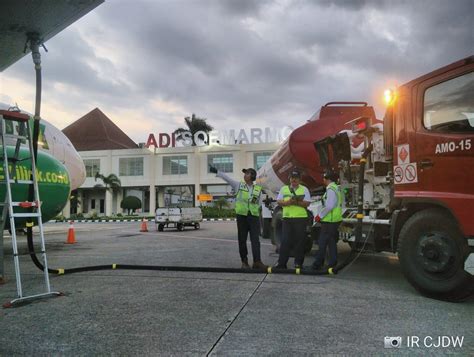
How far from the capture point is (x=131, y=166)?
53750mm

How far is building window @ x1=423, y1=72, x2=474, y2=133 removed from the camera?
4.67 metres

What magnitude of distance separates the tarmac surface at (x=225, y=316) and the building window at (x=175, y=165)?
45939 millimetres

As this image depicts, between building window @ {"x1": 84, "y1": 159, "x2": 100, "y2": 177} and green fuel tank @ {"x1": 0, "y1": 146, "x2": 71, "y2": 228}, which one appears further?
building window @ {"x1": 84, "y1": 159, "x2": 100, "y2": 177}

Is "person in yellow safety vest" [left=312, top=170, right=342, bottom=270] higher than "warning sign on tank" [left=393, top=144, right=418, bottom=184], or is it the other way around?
"warning sign on tank" [left=393, top=144, right=418, bottom=184]

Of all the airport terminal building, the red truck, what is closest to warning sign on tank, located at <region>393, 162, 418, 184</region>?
the red truck

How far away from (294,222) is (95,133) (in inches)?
2671

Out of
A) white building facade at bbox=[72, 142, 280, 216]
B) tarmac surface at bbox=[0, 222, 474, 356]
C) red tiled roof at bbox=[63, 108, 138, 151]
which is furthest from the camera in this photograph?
red tiled roof at bbox=[63, 108, 138, 151]

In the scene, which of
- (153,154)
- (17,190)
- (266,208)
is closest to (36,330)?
(17,190)

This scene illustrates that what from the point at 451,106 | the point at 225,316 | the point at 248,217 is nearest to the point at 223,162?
the point at 248,217

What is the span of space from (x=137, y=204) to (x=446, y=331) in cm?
5181

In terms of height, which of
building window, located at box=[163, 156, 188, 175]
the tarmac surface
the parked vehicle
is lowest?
the tarmac surface

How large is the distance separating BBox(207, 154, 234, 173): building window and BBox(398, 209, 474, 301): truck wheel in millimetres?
45527

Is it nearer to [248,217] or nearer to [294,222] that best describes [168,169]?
[248,217]

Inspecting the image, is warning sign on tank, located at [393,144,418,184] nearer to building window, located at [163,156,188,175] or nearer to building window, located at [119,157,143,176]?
building window, located at [163,156,188,175]
